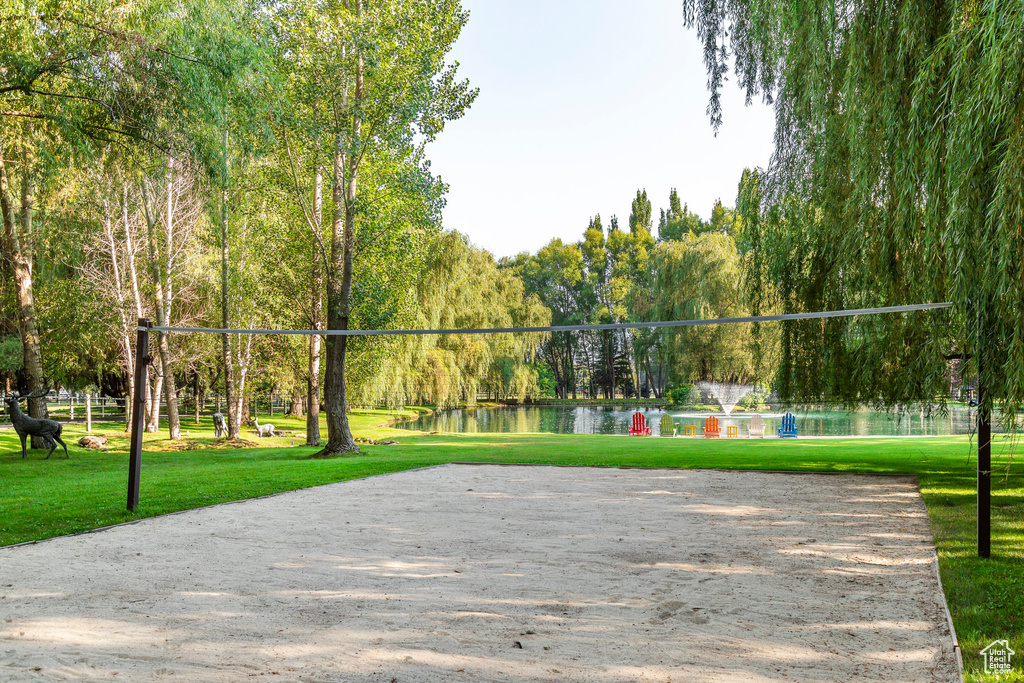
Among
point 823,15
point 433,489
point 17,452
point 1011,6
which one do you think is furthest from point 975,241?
point 17,452

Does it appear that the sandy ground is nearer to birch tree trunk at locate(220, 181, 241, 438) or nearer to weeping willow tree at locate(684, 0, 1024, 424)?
weeping willow tree at locate(684, 0, 1024, 424)

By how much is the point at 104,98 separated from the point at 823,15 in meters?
8.79

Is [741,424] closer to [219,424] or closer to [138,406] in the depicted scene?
[219,424]

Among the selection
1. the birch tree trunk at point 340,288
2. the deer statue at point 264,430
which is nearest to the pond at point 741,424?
the deer statue at point 264,430

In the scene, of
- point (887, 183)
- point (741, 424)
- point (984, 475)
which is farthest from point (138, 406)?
point (741, 424)

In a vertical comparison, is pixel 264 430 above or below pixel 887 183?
below

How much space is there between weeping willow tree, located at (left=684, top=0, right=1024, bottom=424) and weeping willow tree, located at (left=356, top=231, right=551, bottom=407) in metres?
11.9

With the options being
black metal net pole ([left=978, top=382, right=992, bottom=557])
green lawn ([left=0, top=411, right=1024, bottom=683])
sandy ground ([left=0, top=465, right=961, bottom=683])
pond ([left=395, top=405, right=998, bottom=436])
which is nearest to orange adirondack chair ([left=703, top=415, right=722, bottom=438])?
green lawn ([left=0, top=411, right=1024, bottom=683])

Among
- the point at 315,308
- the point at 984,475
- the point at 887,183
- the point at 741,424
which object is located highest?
the point at 887,183

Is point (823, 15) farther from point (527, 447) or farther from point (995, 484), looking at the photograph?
point (527, 447)

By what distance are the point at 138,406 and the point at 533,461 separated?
754 centimetres

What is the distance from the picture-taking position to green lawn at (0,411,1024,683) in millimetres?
4523

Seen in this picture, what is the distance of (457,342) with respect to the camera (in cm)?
2703

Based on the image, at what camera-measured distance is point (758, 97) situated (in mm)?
9203
